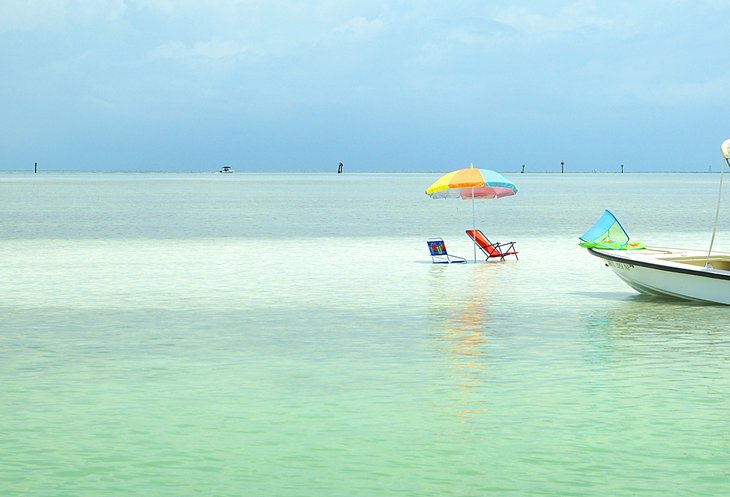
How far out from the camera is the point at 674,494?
27.3ft

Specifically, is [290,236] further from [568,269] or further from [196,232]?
[568,269]

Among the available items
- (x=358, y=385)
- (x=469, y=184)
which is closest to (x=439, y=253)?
(x=469, y=184)

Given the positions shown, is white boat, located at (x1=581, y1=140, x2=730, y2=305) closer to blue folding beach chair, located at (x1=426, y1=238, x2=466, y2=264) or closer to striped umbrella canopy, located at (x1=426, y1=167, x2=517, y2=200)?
striped umbrella canopy, located at (x1=426, y1=167, x2=517, y2=200)

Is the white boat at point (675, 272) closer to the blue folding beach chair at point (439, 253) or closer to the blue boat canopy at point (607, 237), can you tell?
the blue boat canopy at point (607, 237)

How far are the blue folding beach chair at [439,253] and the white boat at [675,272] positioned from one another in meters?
6.95

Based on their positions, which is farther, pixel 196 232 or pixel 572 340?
pixel 196 232

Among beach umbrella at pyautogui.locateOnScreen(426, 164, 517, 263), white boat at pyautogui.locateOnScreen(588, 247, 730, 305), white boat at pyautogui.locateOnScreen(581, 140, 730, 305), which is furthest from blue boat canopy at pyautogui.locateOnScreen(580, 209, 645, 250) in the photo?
beach umbrella at pyautogui.locateOnScreen(426, 164, 517, 263)

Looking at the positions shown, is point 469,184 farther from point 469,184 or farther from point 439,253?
point 439,253

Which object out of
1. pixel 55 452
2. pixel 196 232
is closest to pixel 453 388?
pixel 55 452

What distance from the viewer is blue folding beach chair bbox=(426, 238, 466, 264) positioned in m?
25.9

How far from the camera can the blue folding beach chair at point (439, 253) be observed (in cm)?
2589

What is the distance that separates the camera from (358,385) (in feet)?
39.3

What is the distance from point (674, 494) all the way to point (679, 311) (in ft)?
31.7

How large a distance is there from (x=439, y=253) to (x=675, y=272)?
337 inches
